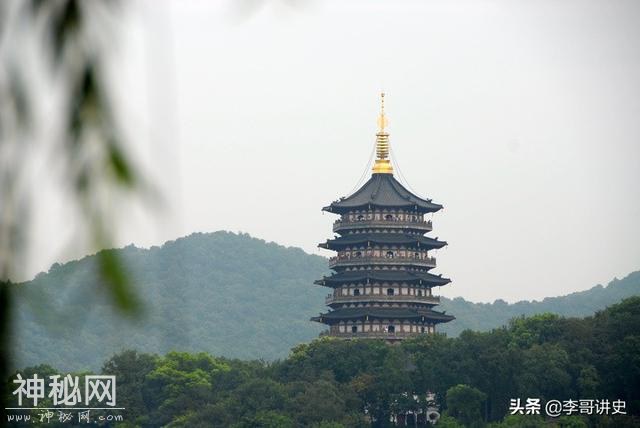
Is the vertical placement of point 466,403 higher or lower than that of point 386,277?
lower

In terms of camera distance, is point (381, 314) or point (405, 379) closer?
point (405, 379)

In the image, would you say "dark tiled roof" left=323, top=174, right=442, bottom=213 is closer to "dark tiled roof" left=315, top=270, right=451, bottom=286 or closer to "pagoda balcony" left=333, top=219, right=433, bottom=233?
"pagoda balcony" left=333, top=219, right=433, bottom=233

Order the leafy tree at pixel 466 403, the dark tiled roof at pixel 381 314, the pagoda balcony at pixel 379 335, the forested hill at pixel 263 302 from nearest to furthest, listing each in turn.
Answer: the leafy tree at pixel 466 403 → the dark tiled roof at pixel 381 314 → the pagoda balcony at pixel 379 335 → the forested hill at pixel 263 302

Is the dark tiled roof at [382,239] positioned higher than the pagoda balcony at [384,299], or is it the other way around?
the dark tiled roof at [382,239]

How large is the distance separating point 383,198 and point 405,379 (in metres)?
10.5

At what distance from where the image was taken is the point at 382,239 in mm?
59344

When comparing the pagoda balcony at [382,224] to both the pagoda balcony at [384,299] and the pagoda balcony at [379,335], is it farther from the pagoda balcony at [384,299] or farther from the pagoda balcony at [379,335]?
the pagoda balcony at [379,335]

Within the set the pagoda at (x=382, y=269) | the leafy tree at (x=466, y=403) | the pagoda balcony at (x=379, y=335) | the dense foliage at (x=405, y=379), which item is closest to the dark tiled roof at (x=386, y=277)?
the pagoda at (x=382, y=269)

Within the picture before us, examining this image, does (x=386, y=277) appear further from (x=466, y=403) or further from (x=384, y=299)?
(x=466, y=403)

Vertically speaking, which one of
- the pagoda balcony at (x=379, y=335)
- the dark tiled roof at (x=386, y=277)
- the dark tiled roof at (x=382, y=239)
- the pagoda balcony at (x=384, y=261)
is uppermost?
the dark tiled roof at (x=382, y=239)

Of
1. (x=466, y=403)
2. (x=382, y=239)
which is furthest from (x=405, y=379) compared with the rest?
(x=382, y=239)

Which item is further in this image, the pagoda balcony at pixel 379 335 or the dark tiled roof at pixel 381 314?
the pagoda balcony at pixel 379 335

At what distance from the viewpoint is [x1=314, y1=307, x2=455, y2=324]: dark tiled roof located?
5816 cm

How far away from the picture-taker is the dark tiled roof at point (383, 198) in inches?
2357
